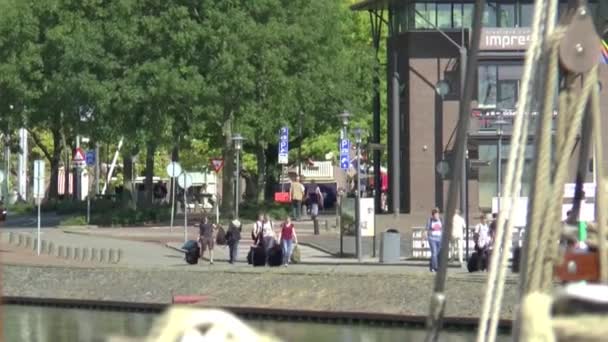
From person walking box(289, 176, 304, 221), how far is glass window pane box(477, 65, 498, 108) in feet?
28.6

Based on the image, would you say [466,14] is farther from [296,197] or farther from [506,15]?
[296,197]

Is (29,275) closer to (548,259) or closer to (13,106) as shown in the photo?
(13,106)

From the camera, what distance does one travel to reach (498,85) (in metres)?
56.5

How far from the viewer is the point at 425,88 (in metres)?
59.1

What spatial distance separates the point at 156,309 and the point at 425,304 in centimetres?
620

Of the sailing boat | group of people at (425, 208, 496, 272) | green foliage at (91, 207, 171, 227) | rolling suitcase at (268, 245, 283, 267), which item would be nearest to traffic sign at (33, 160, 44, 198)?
rolling suitcase at (268, 245, 283, 267)

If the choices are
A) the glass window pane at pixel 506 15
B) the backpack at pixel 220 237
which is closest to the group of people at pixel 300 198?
the glass window pane at pixel 506 15

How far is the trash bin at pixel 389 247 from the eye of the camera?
38312 millimetres

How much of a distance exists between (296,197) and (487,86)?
993cm

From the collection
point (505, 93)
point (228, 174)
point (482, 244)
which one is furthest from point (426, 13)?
point (482, 244)

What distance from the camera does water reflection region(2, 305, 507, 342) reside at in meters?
26.4

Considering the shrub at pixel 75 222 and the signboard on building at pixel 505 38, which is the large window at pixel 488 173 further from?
the shrub at pixel 75 222

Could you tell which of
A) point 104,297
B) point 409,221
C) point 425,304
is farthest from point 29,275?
point 409,221

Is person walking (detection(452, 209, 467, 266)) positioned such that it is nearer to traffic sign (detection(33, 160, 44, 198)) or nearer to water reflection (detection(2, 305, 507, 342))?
water reflection (detection(2, 305, 507, 342))
